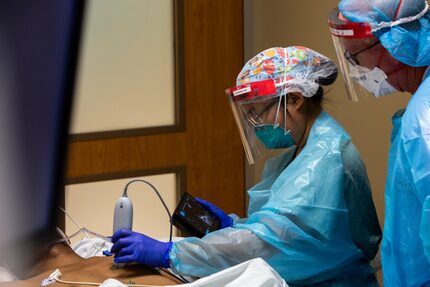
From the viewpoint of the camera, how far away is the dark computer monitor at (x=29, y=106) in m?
0.19

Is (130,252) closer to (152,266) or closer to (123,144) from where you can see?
(152,266)

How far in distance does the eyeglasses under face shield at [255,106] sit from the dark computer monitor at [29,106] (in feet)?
4.61

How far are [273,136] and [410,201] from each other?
0.66 m

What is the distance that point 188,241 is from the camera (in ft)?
4.65

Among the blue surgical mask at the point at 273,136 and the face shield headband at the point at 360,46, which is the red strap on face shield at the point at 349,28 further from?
the blue surgical mask at the point at 273,136

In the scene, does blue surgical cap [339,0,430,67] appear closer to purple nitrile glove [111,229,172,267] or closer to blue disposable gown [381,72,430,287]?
blue disposable gown [381,72,430,287]

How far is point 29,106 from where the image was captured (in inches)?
7.8

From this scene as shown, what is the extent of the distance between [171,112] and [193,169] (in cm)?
29

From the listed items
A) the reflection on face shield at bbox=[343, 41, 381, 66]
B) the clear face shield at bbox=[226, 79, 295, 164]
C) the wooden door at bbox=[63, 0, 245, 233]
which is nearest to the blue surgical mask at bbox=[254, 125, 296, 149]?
the clear face shield at bbox=[226, 79, 295, 164]

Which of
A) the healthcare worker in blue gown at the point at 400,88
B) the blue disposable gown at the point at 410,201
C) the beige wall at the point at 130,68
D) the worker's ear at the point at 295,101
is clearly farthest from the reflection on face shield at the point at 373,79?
the beige wall at the point at 130,68

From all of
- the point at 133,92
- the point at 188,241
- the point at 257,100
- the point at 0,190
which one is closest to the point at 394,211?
the point at 188,241

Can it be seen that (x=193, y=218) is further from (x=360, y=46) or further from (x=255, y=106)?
(x=360, y=46)

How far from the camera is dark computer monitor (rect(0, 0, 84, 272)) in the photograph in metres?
0.19

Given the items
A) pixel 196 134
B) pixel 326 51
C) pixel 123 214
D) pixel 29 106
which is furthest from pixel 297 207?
pixel 196 134
